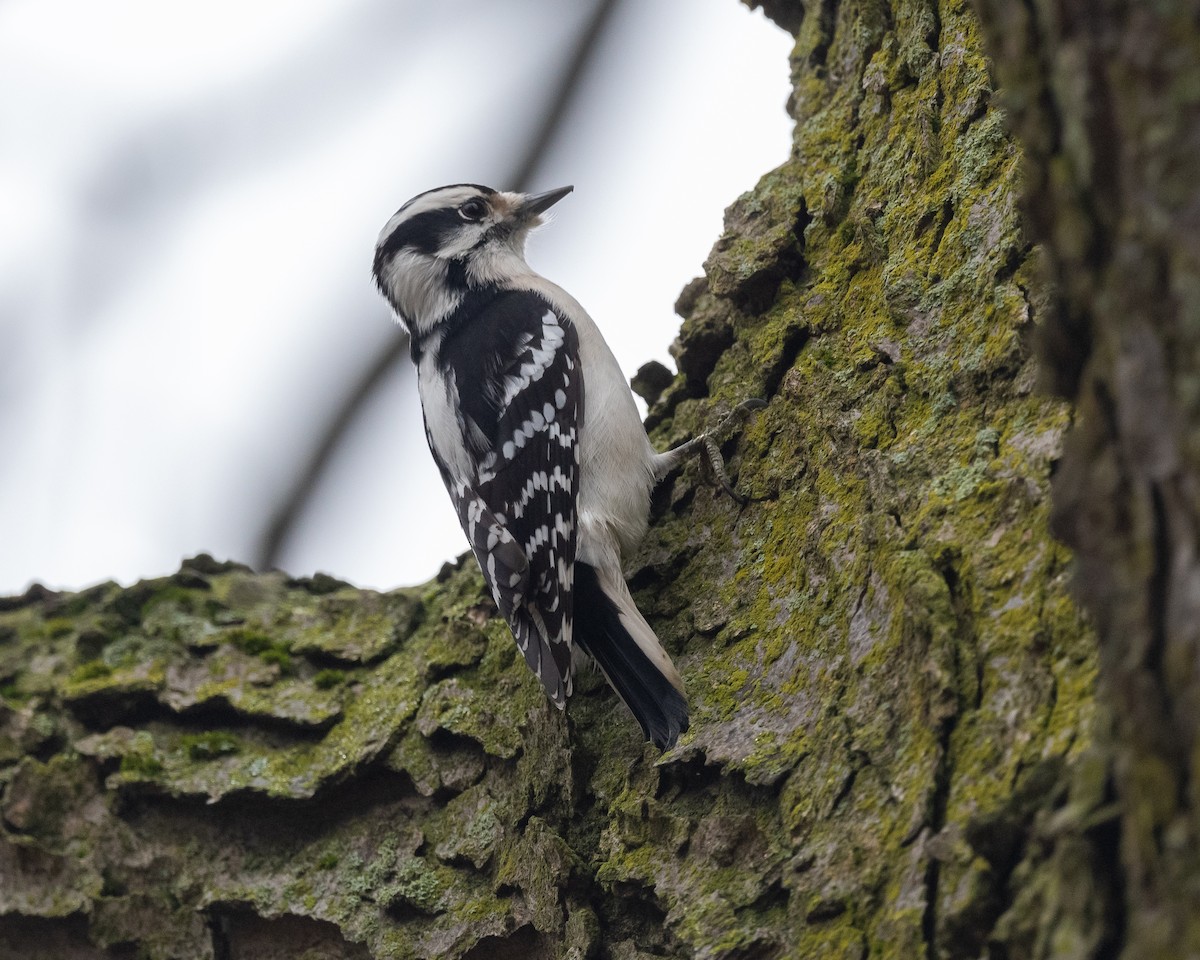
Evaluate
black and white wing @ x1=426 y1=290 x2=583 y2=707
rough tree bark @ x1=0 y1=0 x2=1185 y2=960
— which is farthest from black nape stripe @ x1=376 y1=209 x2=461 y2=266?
rough tree bark @ x1=0 y1=0 x2=1185 y2=960

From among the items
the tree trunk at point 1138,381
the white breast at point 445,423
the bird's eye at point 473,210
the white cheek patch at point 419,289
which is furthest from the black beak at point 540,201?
the tree trunk at point 1138,381

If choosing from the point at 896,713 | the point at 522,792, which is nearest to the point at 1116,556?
the point at 896,713

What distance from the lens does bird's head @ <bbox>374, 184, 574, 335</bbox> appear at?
461cm

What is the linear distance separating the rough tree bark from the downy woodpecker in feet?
0.36

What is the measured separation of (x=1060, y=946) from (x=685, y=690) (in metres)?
A: 1.30

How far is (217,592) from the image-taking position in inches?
144

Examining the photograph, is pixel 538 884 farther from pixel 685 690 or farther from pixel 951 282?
pixel 951 282

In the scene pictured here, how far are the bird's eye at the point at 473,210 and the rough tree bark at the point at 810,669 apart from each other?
1423 mm

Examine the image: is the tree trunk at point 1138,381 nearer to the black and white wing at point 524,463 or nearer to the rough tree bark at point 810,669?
the rough tree bark at point 810,669

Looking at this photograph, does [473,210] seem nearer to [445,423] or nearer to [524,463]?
[445,423]

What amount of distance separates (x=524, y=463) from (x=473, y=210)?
1.55 m

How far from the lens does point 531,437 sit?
361 centimetres

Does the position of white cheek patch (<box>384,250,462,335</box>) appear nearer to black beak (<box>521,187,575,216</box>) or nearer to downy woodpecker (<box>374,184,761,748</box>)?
downy woodpecker (<box>374,184,761,748</box>)

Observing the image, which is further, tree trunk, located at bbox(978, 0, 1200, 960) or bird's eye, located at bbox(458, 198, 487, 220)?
bird's eye, located at bbox(458, 198, 487, 220)
